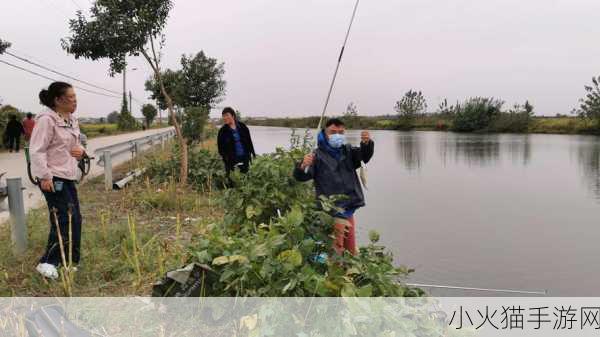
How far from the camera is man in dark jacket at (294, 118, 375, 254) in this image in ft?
15.6

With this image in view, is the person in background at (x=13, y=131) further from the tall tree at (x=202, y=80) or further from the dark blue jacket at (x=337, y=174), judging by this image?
the dark blue jacket at (x=337, y=174)

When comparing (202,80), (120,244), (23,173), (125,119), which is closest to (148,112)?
(125,119)

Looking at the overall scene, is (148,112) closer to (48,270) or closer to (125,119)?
(125,119)

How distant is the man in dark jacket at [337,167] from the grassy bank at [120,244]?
1.23 meters

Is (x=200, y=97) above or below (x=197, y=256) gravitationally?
above

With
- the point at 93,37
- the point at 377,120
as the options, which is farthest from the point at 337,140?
the point at 377,120

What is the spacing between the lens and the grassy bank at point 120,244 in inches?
155

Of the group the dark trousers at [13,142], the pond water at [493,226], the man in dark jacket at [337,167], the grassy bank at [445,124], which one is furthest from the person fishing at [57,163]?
the grassy bank at [445,124]

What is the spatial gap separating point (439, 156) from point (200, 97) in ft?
44.1

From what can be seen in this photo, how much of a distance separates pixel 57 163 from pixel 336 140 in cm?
249

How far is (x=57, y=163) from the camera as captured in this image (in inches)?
158

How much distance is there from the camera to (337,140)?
477 centimetres

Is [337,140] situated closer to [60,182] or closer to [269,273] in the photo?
[269,273]

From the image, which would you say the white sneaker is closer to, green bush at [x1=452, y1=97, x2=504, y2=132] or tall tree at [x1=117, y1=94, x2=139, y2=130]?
tall tree at [x1=117, y1=94, x2=139, y2=130]
